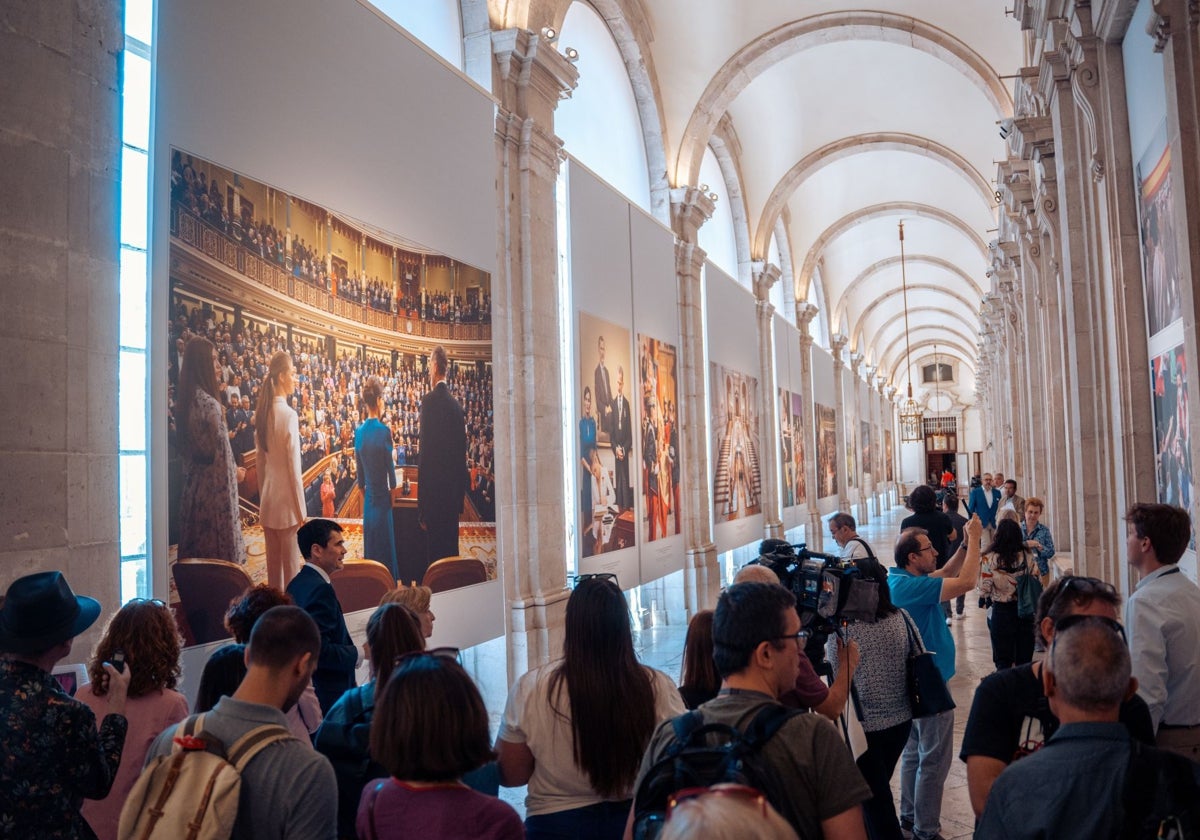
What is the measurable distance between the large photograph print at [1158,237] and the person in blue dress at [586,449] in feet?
18.1

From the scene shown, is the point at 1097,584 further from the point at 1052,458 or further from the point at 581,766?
the point at 1052,458

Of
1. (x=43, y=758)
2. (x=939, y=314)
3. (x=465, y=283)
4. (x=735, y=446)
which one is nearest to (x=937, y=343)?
(x=939, y=314)

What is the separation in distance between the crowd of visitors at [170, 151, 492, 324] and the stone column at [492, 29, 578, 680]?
1415 millimetres

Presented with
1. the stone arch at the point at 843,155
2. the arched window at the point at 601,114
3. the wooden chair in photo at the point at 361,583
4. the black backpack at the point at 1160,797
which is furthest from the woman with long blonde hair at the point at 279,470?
the stone arch at the point at 843,155

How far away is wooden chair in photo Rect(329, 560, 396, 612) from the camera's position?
5.75 metres

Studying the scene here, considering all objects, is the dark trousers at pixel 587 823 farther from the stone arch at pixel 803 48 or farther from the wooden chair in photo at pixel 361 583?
the stone arch at pixel 803 48

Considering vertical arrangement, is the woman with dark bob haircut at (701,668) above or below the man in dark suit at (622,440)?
below

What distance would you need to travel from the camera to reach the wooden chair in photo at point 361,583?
5.75 m

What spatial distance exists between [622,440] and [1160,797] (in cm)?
908

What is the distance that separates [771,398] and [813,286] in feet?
29.3

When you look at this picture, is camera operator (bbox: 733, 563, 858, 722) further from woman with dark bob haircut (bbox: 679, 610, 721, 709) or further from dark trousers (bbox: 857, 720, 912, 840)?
dark trousers (bbox: 857, 720, 912, 840)

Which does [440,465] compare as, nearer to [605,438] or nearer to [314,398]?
[314,398]

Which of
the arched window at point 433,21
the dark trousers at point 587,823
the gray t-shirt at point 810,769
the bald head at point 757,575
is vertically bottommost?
the dark trousers at point 587,823

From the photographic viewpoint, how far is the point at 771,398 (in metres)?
19.7
